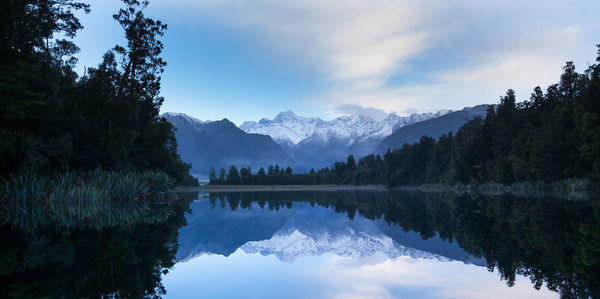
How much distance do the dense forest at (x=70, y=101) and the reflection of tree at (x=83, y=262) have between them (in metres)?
11.8

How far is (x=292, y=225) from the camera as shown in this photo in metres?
30.3

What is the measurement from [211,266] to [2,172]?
23.0m

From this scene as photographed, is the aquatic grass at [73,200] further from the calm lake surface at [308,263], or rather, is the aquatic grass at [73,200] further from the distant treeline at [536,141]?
the distant treeline at [536,141]

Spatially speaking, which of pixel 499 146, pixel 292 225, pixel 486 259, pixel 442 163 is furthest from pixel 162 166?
pixel 442 163

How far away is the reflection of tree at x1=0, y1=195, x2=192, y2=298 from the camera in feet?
28.5

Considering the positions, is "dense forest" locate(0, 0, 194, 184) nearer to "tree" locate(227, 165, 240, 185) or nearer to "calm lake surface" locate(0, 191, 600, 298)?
"calm lake surface" locate(0, 191, 600, 298)

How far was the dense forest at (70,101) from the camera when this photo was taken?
1096 inches

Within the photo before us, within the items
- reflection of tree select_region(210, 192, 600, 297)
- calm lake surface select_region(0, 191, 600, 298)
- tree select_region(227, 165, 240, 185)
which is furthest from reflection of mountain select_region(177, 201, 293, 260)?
tree select_region(227, 165, 240, 185)

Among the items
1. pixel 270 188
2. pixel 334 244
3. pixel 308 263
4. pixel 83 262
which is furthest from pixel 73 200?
pixel 270 188

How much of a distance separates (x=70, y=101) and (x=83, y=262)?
27.2m

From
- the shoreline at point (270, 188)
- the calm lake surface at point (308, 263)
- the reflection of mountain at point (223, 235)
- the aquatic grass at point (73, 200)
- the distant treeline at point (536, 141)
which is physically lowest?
the shoreline at point (270, 188)

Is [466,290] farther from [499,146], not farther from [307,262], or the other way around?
[499,146]

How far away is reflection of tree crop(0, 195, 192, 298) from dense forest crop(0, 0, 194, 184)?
11850 mm

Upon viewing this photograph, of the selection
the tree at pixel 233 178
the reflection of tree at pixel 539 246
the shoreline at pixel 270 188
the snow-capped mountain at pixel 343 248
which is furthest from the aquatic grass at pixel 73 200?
the tree at pixel 233 178
